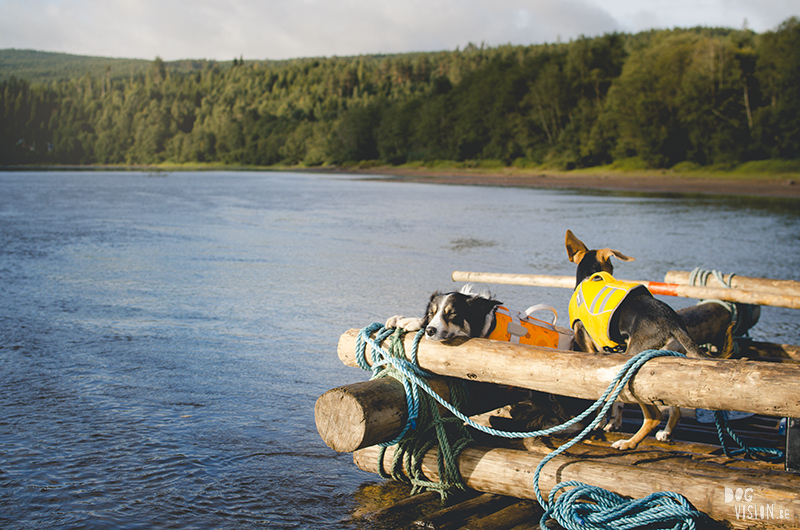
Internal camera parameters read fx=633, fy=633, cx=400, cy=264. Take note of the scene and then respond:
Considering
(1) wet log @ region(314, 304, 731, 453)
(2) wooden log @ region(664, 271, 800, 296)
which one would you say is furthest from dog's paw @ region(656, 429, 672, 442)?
(2) wooden log @ region(664, 271, 800, 296)

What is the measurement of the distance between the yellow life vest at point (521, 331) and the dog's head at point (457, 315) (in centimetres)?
10

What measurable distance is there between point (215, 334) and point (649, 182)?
189 ft

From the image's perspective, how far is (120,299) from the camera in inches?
464

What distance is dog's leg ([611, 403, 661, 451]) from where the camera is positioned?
4.88m

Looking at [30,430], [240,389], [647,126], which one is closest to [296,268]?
[240,389]

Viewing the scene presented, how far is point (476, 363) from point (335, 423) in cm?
106

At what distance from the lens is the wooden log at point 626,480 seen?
3.70 metres

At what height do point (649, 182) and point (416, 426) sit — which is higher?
point (649, 182)

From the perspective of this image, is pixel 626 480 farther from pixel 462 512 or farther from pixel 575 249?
pixel 575 249

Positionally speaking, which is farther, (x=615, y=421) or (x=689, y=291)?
(x=689, y=291)

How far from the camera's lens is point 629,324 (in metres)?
4.99

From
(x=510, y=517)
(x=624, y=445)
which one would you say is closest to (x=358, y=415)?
(x=510, y=517)

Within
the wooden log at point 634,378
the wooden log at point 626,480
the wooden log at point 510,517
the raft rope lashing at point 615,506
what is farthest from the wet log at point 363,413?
the raft rope lashing at point 615,506

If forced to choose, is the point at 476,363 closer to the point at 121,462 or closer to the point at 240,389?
the point at 121,462
